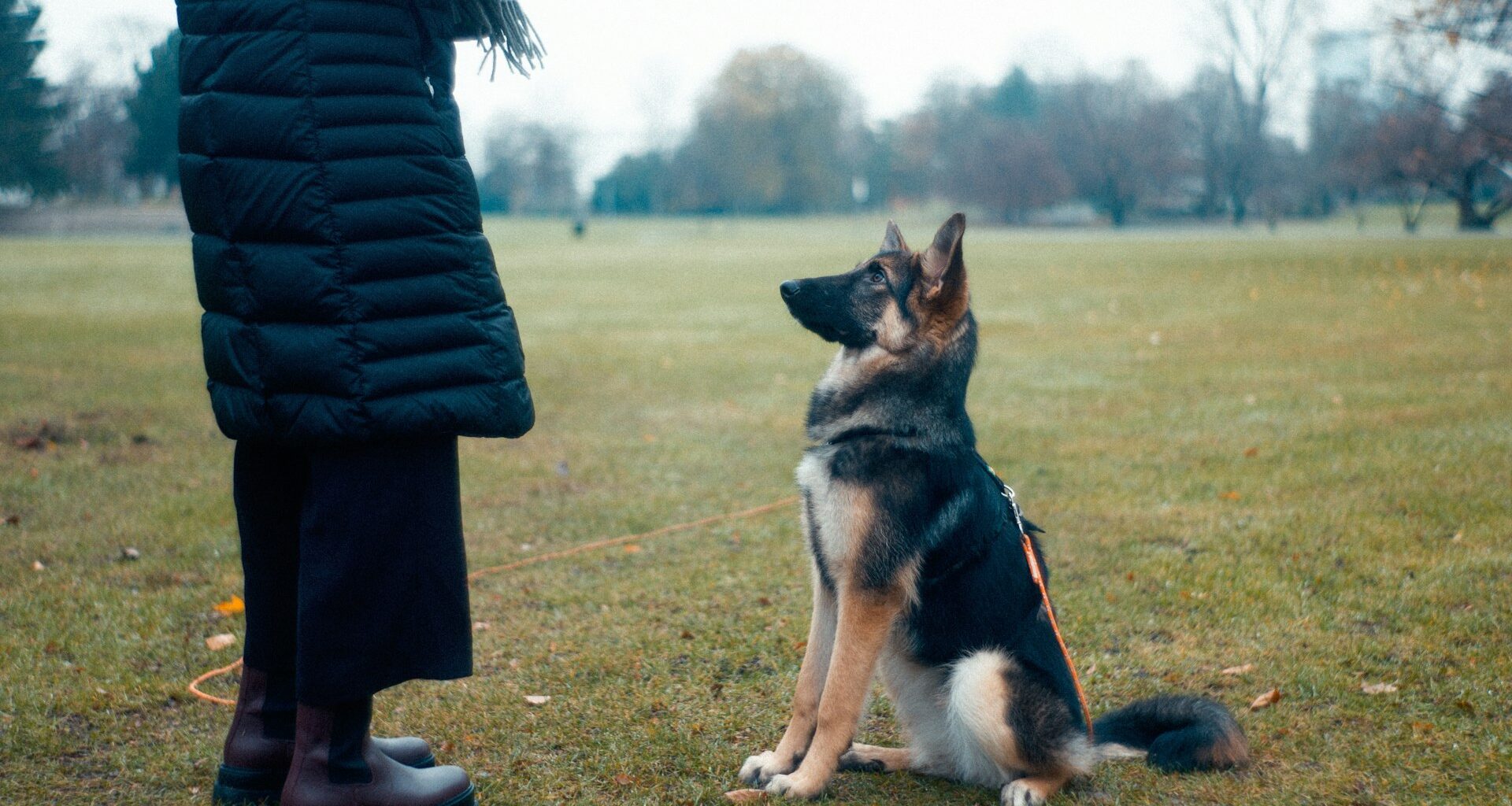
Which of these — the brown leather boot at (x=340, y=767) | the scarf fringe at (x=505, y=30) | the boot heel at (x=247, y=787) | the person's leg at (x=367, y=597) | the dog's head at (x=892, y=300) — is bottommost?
the boot heel at (x=247, y=787)

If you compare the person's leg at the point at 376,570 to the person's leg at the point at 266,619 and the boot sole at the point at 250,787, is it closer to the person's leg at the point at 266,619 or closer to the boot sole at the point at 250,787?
the person's leg at the point at 266,619

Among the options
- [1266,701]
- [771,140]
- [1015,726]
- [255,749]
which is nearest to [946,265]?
[1015,726]

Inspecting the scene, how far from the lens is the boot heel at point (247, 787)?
10.2ft

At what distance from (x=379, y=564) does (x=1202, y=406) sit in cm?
903

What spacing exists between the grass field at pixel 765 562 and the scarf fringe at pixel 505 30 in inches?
85.6

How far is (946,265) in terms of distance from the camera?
340cm

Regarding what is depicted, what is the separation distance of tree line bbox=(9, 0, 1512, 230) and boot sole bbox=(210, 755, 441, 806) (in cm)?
199

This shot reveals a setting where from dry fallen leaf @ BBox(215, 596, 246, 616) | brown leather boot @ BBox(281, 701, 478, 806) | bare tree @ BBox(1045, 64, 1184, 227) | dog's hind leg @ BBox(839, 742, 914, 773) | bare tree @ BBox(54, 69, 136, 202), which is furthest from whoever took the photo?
bare tree @ BBox(1045, 64, 1184, 227)

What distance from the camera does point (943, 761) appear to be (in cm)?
348

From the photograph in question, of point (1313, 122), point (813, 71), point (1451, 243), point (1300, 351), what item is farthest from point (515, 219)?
point (1300, 351)

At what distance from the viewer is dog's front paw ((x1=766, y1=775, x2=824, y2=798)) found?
3301 millimetres

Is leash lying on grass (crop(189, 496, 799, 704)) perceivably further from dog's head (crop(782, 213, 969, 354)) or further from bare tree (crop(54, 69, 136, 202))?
bare tree (crop(54, 69, 136, 202))

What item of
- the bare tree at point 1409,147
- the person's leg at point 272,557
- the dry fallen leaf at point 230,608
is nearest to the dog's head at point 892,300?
the person's leg at point 272,557

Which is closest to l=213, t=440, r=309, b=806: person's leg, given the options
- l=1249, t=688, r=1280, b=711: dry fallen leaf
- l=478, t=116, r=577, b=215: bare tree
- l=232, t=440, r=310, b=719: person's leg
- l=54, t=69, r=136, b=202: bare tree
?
l=232, t=440, r=310, b=719: person's leg
